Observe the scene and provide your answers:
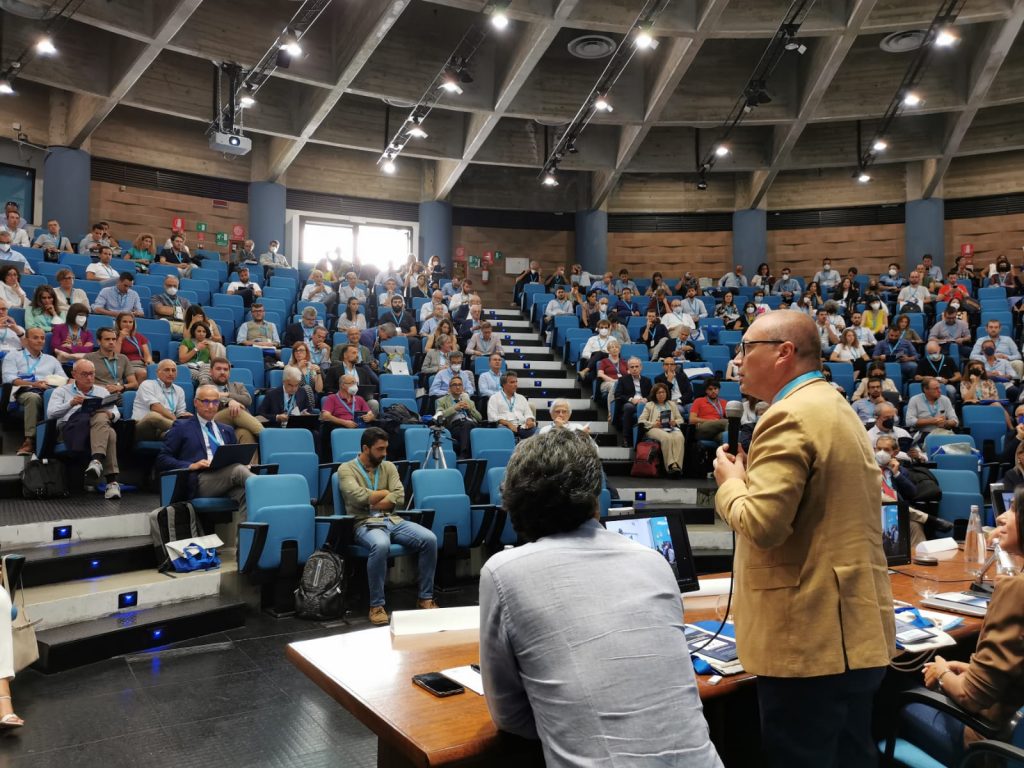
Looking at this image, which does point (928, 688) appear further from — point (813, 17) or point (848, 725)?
point (813, 17)

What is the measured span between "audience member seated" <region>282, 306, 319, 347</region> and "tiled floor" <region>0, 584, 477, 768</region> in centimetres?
455

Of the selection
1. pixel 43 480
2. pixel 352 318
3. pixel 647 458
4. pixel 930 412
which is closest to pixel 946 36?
pixel 930 412

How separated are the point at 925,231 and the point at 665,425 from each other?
8.30 m

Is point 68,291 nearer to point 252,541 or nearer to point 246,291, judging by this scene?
point 246,291

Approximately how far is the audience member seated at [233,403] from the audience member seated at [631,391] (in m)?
3.41

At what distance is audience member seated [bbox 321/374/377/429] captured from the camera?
6.23 metres

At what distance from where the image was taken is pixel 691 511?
5.99m

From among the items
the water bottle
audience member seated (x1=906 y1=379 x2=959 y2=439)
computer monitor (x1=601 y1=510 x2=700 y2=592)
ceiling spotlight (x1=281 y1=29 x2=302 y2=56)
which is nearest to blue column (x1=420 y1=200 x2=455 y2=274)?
ceiling spotlight (x1=281 y1=29 x2=302 y2=56)

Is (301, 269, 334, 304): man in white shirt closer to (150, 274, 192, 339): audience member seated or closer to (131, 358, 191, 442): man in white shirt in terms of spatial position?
(150, 274, 192, 339): audience member seated

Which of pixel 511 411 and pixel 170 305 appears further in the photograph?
pixel 170 305

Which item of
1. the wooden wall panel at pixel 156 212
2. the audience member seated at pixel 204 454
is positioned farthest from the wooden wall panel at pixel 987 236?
the audience member seated at pixel 204 454

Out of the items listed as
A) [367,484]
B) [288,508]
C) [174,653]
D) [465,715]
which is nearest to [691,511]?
[367,484]

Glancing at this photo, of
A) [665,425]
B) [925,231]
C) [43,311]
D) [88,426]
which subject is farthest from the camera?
[925,231]

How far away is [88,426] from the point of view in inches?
195
